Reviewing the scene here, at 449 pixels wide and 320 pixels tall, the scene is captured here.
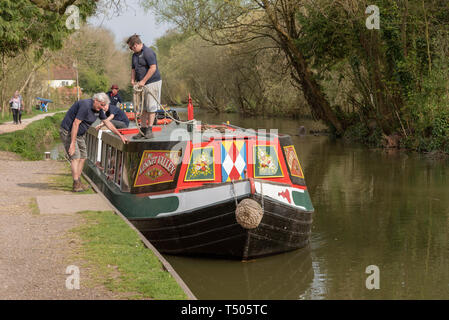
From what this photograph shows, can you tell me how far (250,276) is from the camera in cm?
911

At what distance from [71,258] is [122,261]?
533 mm

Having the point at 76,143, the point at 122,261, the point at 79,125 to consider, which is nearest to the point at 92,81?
the point at 76,143

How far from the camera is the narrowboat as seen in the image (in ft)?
30.2

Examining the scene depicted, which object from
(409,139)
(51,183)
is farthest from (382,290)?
(409,139)

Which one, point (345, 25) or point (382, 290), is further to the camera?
point (345, 25)

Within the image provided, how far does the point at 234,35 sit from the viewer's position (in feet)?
89.5

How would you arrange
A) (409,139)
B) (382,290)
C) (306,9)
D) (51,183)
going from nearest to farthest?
(382,290) < (51,183) < (409,139) < (306,9)

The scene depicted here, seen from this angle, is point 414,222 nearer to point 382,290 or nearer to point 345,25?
point 382,290

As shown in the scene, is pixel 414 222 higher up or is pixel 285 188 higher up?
pixel 285 188

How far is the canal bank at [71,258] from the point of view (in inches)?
239

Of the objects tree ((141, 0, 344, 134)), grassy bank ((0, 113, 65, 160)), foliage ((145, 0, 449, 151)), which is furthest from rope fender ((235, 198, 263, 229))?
tree ((141, 0, 344, 134))

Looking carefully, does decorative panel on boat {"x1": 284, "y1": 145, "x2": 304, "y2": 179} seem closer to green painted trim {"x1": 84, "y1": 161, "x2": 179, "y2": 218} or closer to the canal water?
the canal water

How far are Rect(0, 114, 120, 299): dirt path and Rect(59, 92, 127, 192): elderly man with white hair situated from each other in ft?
1.80
